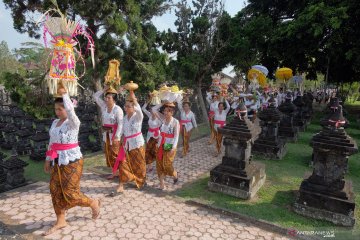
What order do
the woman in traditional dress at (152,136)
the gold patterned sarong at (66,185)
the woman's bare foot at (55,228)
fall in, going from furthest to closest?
the woman in traditional dress at (152,136) < the woman's bare foot at (55,228) < the gold patterned sarong at (66,185)

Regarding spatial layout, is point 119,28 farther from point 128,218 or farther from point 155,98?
point 128,218

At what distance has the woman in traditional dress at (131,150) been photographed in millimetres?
6027

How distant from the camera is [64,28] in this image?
4.41 meters

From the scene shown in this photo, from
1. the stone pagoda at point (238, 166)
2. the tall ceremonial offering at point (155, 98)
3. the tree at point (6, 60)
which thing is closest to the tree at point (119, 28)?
the tall ceremonial offering at point (155, 98)

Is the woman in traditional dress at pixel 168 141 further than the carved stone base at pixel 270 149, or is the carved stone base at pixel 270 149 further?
the carved stone base at pixel 270 149

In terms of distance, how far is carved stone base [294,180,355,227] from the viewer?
201 inches

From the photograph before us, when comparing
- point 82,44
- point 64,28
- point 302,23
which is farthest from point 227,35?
point 64,28

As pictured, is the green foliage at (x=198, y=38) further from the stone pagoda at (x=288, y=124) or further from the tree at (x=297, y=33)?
the stone pagoda at (x=288, y=124)

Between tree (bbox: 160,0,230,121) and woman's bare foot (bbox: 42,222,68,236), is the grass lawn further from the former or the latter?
tree (bbox: 160,0,230,121)

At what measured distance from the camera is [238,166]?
6398 mm

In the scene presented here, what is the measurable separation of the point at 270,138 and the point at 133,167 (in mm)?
5353

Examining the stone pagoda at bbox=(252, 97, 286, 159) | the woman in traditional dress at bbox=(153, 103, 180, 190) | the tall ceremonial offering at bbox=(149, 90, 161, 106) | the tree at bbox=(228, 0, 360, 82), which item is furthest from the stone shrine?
the woman in traditional dress at bbox=(153, 103, 180, 190)

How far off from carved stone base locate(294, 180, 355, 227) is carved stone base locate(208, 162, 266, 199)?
0.99 metres

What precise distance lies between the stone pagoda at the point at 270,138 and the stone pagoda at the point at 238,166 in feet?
9.77
